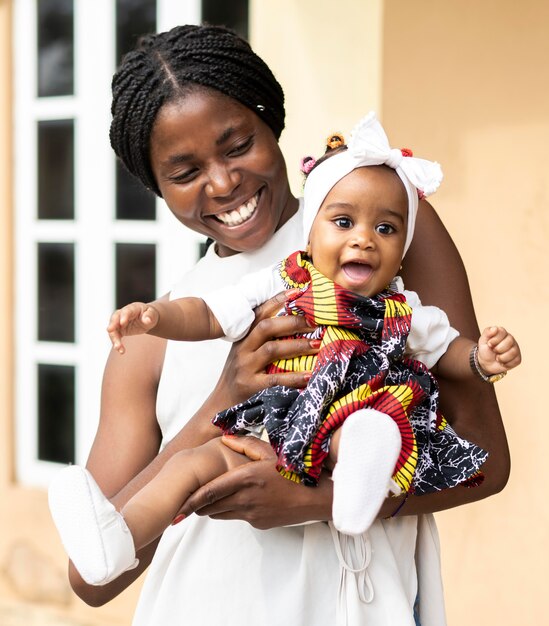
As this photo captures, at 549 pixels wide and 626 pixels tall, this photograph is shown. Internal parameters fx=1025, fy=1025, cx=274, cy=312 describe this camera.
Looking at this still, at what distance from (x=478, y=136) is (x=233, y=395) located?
6.75 feet

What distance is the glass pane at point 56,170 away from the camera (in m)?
5.01

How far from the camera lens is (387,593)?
6.68 ft

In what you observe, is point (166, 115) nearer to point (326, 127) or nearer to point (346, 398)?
point (346, 398)

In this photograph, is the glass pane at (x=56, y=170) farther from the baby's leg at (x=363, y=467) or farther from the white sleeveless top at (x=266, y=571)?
the baby's leg at (x=363, y=467)

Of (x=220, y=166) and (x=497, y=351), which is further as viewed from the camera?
(x=220, y=166)

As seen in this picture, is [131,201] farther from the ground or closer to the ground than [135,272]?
farther from the ground

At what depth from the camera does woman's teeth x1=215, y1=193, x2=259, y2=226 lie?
2.21 meters

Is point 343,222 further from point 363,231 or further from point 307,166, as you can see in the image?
point 307,166

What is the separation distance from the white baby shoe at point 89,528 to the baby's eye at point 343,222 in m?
0.71

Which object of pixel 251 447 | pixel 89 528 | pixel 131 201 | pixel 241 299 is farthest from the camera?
pixel 131 201

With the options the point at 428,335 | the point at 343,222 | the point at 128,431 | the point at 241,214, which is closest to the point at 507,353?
the point at 428,335

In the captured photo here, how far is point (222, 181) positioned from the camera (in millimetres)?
2158

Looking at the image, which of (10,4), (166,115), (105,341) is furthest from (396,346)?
(10,4)

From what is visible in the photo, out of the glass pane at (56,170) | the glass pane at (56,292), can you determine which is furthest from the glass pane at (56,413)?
the glass pane at (56,170)
